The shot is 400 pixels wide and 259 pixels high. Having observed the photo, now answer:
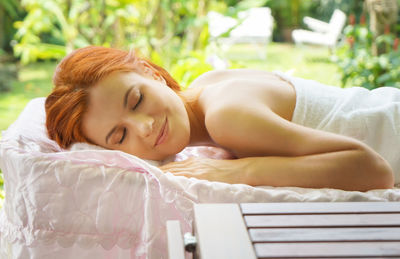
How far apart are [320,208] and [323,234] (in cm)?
11

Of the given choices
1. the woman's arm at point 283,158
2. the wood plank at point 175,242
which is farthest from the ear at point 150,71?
the wood plank at point 175,242

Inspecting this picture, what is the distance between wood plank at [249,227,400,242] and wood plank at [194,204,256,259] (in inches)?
1.1

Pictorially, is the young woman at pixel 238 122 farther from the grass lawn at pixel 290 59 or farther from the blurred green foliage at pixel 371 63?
the grass lawn at pixel 290 59

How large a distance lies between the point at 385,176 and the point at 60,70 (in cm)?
120

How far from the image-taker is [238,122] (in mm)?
1504

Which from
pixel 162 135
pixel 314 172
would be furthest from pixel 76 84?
pixel 314 172

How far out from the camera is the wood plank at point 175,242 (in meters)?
0.96

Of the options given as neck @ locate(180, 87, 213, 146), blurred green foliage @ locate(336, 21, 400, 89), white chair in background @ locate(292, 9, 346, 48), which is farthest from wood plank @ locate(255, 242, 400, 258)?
white chair in background @ locate(292, 9, 346, 48)

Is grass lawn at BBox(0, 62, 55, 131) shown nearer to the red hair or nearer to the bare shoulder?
the red hair

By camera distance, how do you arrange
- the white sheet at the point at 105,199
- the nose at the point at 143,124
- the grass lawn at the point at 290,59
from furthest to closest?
the grass lawn at the point at 290,59
the nose at the point at 143,124
the white sheet at the point at 105,199

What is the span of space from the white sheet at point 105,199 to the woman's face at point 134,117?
269mm

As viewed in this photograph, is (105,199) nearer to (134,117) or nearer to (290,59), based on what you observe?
(134,117)

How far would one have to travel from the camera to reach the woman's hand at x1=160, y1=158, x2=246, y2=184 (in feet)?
4.78

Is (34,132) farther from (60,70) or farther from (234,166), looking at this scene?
(234,166)
